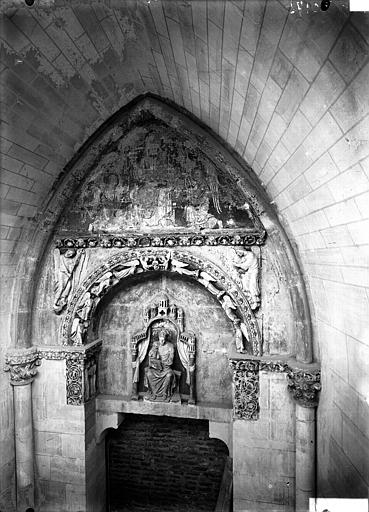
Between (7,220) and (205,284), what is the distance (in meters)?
2.96

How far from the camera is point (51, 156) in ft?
17.6

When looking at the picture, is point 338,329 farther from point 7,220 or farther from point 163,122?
point 7,220

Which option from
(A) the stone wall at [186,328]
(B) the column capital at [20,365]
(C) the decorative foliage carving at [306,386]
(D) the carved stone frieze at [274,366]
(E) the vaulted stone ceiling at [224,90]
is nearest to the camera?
(E) the vaulted stone ceiling at [224,90]

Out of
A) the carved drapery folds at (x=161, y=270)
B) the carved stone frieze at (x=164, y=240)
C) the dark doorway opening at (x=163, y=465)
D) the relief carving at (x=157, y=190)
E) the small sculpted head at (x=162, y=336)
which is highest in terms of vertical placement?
the relief carving at (x=157, y=190)

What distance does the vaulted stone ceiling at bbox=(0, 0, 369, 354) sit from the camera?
240cm

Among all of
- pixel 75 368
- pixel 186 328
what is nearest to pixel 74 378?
pixel 75 368

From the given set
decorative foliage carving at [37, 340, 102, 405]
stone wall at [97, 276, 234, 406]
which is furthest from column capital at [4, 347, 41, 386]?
stone wall at [97, 276, 234, 406]

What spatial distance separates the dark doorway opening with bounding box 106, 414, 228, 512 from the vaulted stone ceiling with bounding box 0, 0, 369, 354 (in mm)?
3881

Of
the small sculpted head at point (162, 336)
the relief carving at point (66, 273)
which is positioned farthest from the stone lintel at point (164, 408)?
the relief carving at point (66, 273)

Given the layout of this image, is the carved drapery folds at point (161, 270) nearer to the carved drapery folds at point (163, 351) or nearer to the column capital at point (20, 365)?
the column capital at point (20, 365)

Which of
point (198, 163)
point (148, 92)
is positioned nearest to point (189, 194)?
point (198, 163)

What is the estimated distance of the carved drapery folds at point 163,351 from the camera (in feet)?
20.7

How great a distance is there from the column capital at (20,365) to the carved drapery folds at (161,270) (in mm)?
596

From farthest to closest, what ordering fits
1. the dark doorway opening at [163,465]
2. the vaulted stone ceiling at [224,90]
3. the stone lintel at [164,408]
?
the dark doorway opening at [163,465]
the stone lintel at [164,408]
the vaulted stone ceiling at [224,90]
